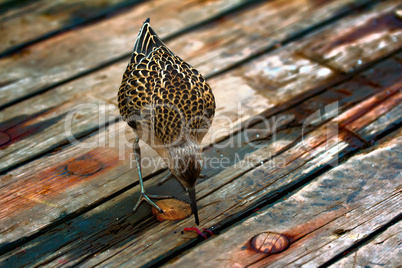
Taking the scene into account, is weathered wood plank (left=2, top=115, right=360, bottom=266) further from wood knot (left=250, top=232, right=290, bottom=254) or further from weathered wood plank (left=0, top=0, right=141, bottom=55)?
weathered wood plank (left=0, top=0, right=141, bottom=55)

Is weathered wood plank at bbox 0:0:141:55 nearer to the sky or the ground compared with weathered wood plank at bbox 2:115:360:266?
nearer to the sky

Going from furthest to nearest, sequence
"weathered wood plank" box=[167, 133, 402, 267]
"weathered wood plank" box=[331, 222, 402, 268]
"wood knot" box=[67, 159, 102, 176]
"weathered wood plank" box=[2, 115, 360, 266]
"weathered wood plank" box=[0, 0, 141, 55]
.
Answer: "weathered wood plank" box=[0, 0, 141, 55]
"wood knot" box=[67, 159, 102, 176]
"weathered wood plank" box=[2, 115, 360, 266]
"weathered wood plank" box=[167, 133, 402, 267]
"weathered wood plank" box=[331, 222, 402, 268]

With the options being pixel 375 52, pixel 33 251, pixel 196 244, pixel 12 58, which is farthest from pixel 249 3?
pixel 33 251

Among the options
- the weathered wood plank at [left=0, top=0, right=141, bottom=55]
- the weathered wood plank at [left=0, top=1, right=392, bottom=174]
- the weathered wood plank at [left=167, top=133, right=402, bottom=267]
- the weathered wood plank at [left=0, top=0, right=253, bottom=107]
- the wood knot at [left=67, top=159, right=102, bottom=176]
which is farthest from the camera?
the weathered wood plank at [left=0, top=0, right=141, bottom=55]

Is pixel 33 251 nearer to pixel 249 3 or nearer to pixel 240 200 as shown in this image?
pixel 240 200

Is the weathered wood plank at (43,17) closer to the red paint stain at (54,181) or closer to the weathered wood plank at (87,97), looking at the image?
the weathered wood plank at (87,97)

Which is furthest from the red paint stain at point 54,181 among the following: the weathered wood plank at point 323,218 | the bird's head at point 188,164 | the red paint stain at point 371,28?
the red paint stain at point 371,28

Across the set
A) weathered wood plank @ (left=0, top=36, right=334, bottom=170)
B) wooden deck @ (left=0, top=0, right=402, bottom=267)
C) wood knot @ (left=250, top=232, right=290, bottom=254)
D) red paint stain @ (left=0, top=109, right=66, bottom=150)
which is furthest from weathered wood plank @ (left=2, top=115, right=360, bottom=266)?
red paint stain @ (left=0, top=109, right=66, bottom=150)
